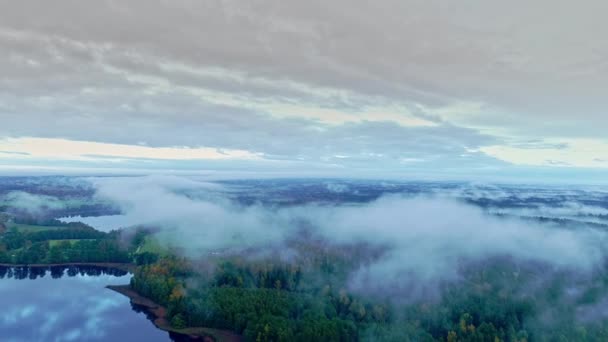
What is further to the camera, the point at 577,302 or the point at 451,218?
the point at 451,218

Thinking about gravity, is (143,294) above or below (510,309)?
A: below

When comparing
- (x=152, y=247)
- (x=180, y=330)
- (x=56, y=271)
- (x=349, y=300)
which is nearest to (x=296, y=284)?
(x=349, y=300)

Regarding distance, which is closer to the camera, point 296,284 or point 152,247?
point 296,284

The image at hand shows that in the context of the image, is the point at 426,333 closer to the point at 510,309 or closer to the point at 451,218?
the point at 510,309

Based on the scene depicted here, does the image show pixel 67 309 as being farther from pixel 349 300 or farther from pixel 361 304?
pixel 361 304

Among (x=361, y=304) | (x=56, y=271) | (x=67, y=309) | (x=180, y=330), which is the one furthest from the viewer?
(x=56, y=271)

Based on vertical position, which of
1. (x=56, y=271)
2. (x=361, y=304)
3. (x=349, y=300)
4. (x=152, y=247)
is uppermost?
(x=361, y=304)

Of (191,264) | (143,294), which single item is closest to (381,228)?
(191,264)

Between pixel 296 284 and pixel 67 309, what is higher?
pixel 296 284
